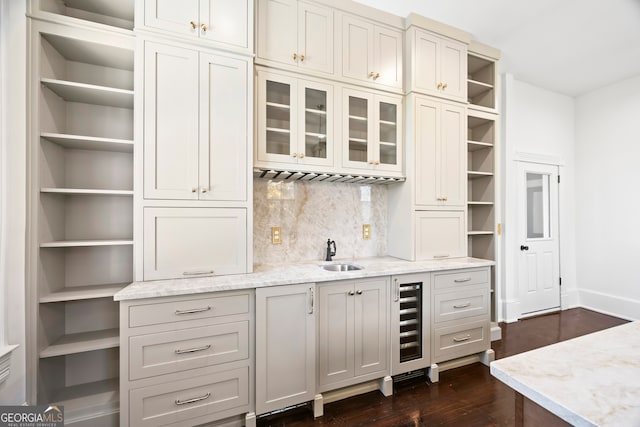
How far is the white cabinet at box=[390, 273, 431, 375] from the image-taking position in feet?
7.14

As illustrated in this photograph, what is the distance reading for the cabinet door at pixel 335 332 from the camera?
1.96 meters

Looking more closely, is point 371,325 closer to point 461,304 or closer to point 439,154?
point 461,304

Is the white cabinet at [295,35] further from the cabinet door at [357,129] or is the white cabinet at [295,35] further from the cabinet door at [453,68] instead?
the cabinet door at [453,68]

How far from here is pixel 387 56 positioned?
8.32 feet

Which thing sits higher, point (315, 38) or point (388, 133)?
point (315, 38)

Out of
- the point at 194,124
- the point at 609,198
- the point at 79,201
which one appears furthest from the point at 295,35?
the point at 609,198

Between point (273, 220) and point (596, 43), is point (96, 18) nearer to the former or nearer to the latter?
point (273, 220)

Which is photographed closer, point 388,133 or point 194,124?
point 194,124

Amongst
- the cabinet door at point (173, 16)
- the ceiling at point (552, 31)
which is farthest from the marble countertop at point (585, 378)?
the ceiling at point (552, 31)

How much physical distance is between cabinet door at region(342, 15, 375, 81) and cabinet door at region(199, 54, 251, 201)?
919 millimetres

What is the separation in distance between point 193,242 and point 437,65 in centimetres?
270

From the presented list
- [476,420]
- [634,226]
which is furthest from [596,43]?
[476,420]

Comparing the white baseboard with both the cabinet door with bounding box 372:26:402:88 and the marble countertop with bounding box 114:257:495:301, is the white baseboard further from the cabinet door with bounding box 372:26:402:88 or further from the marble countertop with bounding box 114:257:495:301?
the cabinet door with bounding box 372:26:402:88

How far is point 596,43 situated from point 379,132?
109 inches
